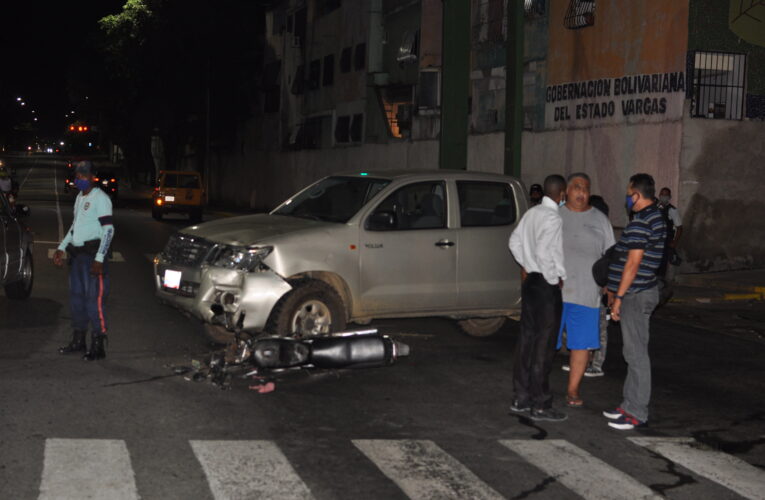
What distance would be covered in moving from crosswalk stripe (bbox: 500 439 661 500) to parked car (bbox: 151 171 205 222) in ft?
104

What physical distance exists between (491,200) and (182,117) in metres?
48.6

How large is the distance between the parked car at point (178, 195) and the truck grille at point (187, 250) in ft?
89.4

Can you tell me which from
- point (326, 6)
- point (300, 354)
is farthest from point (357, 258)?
point (326, 6)

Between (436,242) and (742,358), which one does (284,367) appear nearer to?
(436,242)

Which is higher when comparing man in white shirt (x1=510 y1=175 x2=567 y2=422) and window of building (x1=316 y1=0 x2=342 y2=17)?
window of building (x1=316 y1=0 x2=342 y2=17)

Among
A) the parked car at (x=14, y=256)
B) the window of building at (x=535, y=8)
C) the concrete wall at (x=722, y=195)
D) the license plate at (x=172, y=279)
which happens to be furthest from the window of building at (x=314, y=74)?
the license plate at (x=172, y=279)

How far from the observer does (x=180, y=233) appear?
10953 millimetres

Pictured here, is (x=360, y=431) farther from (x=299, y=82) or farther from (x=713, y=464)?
(x=299, y=82)

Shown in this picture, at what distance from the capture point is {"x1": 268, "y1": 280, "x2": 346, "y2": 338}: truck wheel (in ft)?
32.7

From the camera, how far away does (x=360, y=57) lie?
4188cm

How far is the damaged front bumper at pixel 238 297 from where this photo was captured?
9.87m

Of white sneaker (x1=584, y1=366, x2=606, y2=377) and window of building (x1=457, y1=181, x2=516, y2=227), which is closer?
white sneaker (x1=584, y1=366, x2=606, y2=377)

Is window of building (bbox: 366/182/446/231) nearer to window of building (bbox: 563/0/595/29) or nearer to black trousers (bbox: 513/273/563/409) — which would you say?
black trousers (bbox: 513/273/563/409)

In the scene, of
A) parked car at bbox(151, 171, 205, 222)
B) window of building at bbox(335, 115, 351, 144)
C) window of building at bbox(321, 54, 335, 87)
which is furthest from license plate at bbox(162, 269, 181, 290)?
window of building at bbox(321, 54, 335, 87)
